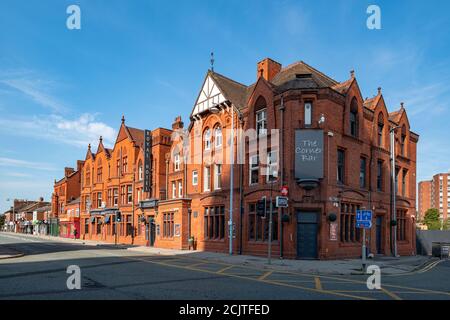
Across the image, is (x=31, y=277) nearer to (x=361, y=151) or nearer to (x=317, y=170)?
Answer: (x=317, y=170)

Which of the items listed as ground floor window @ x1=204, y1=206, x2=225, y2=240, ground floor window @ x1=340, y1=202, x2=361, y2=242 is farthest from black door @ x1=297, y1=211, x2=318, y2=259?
ground floor window @ x1=204, y1=206, x2=225, y2=240

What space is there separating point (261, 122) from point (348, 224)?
28.9ft

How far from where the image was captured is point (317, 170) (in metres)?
23.6

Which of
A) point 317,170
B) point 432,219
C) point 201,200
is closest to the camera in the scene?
point 317,170

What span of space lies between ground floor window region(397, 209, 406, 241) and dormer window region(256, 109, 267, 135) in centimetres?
1440

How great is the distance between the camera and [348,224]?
2545 cm

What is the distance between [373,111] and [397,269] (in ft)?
44.1

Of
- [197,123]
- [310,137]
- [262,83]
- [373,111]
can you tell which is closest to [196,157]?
[197,123]

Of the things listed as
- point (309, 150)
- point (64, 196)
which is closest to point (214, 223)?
point (309, 150)

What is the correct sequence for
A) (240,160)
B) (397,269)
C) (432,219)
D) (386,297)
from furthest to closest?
(432,219) < (240,160) < (397,269) < (386,297)

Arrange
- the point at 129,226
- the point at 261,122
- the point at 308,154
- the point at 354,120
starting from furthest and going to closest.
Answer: the point at 129,226 → the point at 354,120 → the point at 261,122 → the point at 308,154

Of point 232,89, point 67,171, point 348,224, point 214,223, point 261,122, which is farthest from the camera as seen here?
point 67,171

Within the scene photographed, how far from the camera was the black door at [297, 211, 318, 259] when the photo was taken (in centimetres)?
2323

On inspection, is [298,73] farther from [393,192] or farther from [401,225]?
[401,225]
